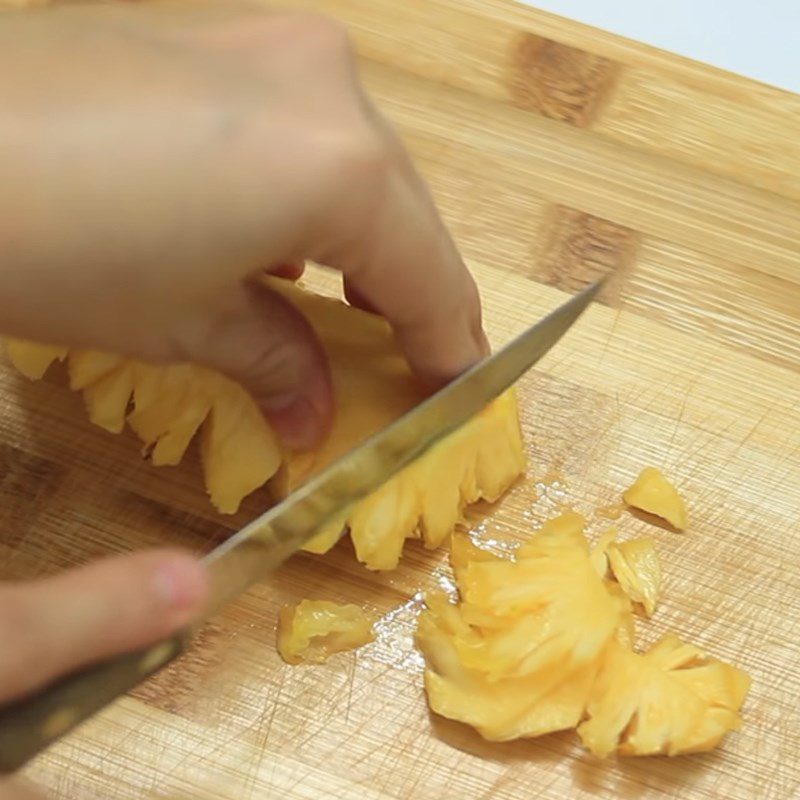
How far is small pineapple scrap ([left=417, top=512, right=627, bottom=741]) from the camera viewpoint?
1144 millimetres

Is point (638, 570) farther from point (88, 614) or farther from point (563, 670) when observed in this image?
point (88, 614)

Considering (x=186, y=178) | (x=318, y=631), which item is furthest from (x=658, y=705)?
(x=186, y=178)

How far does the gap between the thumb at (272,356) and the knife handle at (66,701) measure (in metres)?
0.27

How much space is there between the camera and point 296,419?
3.76 ft

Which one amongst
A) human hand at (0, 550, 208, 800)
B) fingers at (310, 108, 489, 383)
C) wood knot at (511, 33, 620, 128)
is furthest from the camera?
wood knot at (511, 33, 620, 128)

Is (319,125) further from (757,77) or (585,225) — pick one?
(757,77)

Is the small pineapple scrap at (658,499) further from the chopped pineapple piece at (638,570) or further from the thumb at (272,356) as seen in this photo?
the thumb at (272,356)

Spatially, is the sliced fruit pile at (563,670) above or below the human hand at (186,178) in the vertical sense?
below

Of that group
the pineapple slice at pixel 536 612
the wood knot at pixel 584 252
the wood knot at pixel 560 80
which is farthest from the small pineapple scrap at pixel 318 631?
the wood knot at pixel 560 80

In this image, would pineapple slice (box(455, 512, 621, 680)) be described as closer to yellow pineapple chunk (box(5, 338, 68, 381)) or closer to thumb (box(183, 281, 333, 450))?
thumb (box(183, 281, 333, 450))

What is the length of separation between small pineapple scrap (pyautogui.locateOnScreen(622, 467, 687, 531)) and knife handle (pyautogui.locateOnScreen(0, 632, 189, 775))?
23.5 inches

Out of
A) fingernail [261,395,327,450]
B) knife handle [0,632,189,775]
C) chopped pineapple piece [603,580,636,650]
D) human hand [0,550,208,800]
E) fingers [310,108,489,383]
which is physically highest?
fingers [310,108,489,383]

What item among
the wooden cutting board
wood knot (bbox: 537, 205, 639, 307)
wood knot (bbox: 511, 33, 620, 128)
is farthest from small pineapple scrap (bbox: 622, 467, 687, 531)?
wood knot (bbox: 511, 33, 620, 128)

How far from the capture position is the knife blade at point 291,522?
867 mm
